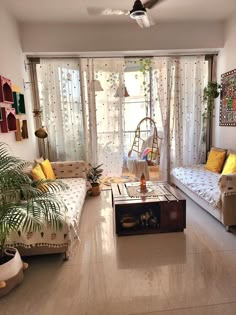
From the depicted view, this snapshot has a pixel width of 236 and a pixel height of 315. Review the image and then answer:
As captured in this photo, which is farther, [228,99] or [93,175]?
[93,175]

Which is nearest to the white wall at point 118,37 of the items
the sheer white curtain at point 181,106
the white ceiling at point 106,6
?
the white ceiling at point 106,6

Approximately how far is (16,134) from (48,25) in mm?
1863

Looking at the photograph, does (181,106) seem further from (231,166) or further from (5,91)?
(5,91)

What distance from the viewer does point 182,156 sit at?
4.45 meters

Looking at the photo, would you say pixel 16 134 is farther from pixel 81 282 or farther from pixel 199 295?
pixel 199 295

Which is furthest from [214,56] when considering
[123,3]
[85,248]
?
[85,248]

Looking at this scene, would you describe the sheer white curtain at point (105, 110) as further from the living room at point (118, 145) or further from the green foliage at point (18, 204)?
the green foliage at point (18, 204)

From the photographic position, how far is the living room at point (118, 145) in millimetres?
A: 1746

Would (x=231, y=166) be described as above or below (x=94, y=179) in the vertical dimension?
above

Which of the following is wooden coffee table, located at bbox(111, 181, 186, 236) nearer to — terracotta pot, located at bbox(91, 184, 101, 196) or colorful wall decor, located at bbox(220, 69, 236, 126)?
terracotta pot, located at bbox(91, 184, 101, 196)

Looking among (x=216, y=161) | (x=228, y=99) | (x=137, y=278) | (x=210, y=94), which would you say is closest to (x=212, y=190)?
(x=216, y=161)

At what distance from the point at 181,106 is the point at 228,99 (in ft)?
2.69

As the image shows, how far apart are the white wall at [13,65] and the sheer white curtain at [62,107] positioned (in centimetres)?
36

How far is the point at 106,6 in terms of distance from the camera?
309 cm
